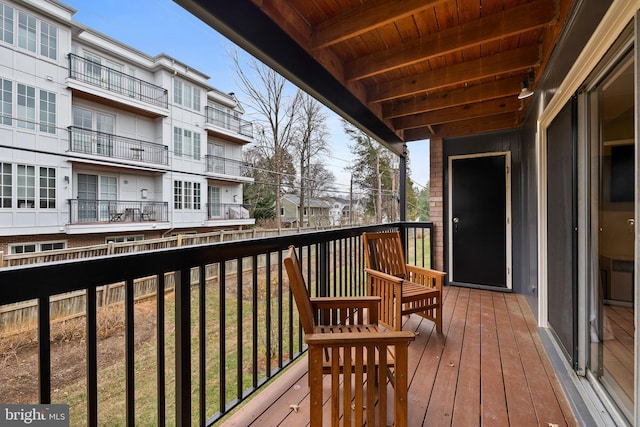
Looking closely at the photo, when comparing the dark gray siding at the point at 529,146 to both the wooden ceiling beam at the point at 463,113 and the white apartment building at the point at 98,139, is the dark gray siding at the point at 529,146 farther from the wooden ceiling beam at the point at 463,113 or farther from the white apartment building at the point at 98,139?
the white apartment building at the point at 98,139

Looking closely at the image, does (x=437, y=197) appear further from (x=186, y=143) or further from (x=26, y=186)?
(x=26, y=186)

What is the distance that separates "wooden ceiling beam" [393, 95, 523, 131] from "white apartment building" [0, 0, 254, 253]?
300 centimetres

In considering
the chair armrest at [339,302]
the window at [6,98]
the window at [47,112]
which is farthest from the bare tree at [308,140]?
the chair armrest at [339,302]

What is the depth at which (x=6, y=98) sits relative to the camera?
2.07 m

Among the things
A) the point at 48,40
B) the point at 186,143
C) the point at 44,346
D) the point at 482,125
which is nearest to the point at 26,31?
the point at 48,40

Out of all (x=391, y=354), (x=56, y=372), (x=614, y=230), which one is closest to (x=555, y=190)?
(x=614, y=230)

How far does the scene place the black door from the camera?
4.23m

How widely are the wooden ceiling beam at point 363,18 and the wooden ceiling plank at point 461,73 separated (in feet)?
4.03

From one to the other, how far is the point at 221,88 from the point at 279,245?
4186 millimetres

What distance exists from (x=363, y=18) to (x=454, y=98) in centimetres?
193

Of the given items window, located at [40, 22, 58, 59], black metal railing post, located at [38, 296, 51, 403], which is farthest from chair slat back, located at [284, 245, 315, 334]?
window, located at [40, 22, 58, 59]

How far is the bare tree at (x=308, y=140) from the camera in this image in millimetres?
6938

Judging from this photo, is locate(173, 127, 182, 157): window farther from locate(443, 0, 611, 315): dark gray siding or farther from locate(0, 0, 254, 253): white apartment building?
locate(443, 0, 611, 315): dark gray siding

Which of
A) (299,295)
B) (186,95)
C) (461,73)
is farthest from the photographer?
(186,95)
